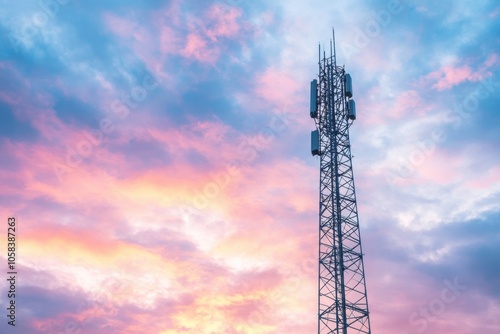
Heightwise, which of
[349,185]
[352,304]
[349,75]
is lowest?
[352,304]

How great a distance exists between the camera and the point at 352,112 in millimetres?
48062

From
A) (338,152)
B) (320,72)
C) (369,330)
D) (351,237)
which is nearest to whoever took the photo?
(369,330)

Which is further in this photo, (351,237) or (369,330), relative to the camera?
(351,237)

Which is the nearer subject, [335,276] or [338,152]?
[335,276]

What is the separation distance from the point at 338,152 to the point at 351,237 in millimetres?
7979

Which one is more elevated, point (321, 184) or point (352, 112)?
point (352, 112)

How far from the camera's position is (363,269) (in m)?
42.5

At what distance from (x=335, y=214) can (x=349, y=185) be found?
317 cm

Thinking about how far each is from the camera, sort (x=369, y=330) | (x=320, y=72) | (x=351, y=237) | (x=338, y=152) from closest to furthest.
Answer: (x=369, y=330) → (x=351, y=237) → (x=338, y=152) → (x=320, y=72)

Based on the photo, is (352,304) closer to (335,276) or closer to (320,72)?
(335,276)

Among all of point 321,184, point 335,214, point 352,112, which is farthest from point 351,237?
point 352,112

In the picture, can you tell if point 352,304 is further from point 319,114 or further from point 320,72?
point 320,72

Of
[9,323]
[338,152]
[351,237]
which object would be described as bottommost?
[9,323]

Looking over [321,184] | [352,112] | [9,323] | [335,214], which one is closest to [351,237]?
[335,214]
